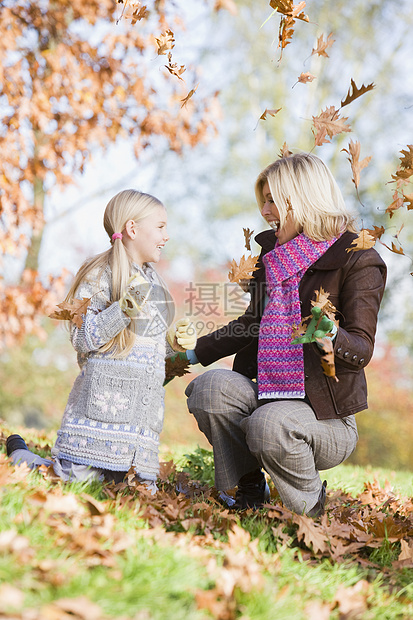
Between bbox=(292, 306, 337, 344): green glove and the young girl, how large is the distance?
28.5 inches

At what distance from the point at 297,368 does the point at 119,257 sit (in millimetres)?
1016

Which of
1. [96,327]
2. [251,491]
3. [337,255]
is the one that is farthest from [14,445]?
[337,255]

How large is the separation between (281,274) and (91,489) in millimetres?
1308

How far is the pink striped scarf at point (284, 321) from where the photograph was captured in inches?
102

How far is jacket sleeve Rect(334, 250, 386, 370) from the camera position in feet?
7.86

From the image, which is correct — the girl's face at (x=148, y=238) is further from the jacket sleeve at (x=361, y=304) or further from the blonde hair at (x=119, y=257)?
the jacket sleeve at (x=361, y=304)

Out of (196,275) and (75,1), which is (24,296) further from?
(196,275)

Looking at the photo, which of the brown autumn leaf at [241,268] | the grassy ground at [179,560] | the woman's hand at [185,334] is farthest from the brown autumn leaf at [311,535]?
the brown autumn leaf at [241,268]

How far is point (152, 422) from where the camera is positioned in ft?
8.89

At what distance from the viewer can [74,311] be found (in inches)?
101

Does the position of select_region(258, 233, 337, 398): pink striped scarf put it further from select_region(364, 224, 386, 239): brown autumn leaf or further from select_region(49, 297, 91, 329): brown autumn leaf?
select_region(49, 297, 91, 329): brown autumn leaf

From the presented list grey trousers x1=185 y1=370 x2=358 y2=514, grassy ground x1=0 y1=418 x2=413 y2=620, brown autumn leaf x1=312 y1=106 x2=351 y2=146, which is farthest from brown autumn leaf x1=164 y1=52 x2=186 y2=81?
grassy ground x1=0 y1=418 x2=413 y2=620

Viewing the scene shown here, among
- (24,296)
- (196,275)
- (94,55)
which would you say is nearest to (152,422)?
(24,296)

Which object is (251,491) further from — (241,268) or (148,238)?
(148,238)
